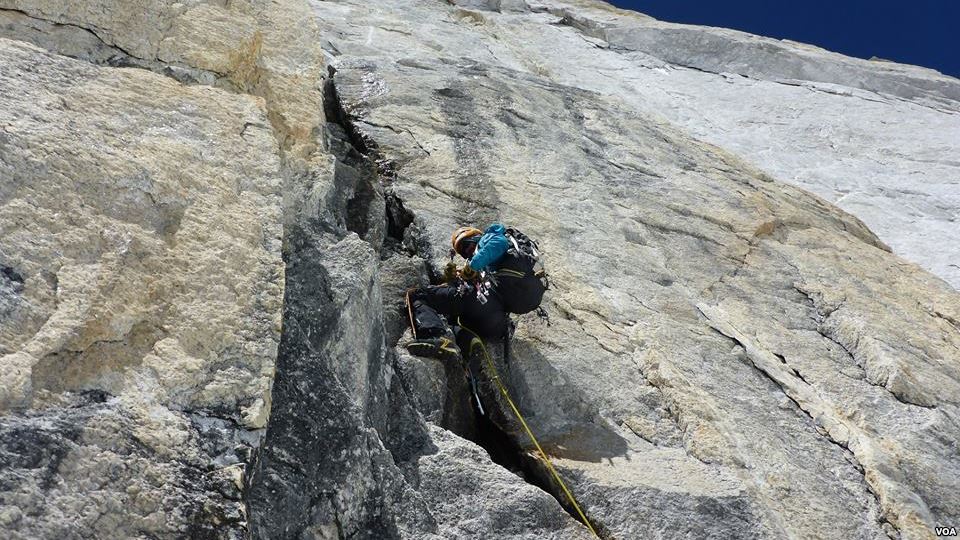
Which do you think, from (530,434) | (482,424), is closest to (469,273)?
(482,424)

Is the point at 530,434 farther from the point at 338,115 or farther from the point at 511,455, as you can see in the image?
the point at 338,115

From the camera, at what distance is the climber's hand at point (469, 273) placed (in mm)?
6581

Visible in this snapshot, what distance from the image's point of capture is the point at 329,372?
451 centimetres

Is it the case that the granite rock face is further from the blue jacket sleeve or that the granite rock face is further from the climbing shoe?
the blue jacket sleeve

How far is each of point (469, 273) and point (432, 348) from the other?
0.89 metres

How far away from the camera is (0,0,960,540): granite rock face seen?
3596mm

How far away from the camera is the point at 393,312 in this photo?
630 centimetres

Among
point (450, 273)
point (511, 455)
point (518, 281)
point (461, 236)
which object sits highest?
point (461, 236)

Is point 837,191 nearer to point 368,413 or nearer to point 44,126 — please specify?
point 368,413

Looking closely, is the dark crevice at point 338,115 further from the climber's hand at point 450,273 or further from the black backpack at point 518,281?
the black backpack at point 518,281

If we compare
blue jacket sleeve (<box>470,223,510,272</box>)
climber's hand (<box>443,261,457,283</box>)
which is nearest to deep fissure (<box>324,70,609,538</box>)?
climber's hand (<box>443,261,457,283</box>)

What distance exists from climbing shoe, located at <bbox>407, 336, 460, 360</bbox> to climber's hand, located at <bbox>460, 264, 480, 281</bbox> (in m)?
0.75

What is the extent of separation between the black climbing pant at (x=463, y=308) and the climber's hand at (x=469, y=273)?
0.13m

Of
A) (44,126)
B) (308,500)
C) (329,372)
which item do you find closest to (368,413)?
(329,372)
